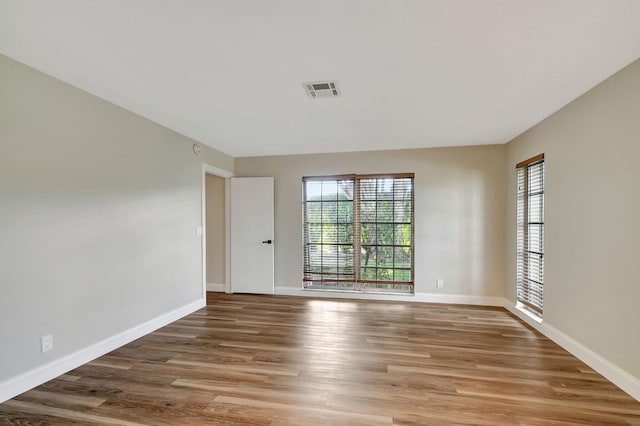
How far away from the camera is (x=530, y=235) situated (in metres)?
3.75

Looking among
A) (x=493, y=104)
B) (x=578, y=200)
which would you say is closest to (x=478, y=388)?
(x=578, y=200)

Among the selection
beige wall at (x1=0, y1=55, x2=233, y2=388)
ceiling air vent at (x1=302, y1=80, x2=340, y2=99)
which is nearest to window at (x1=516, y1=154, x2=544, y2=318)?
ceiling air vent at (x1=302, y1=80, x2=340, y2=99)

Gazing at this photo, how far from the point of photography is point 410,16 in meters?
1.63

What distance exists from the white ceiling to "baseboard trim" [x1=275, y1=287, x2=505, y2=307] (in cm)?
272

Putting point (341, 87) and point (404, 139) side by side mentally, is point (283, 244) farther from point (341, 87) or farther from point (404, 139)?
point (341, 87)

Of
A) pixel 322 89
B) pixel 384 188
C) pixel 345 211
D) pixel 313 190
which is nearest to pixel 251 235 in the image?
pixel 313 190

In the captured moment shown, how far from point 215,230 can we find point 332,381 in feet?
12.4

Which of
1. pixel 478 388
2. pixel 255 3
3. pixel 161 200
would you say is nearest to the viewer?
pixel 255 3

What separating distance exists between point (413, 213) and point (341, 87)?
276 cm

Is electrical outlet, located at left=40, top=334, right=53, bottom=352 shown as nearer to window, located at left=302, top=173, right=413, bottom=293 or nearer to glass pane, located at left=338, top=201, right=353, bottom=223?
window, located at left=302, top=173, right=413, bottom=293

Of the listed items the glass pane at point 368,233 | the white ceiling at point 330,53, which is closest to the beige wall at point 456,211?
the glass pane at point 368,233

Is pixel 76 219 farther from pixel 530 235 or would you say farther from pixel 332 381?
pixel 530 235

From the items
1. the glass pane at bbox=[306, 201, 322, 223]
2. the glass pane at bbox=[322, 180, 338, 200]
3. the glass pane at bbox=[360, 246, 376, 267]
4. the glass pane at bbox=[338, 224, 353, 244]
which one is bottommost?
the glass pane at bbox=[360, 246, 376, 267]

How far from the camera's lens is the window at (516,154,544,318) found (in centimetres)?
346
